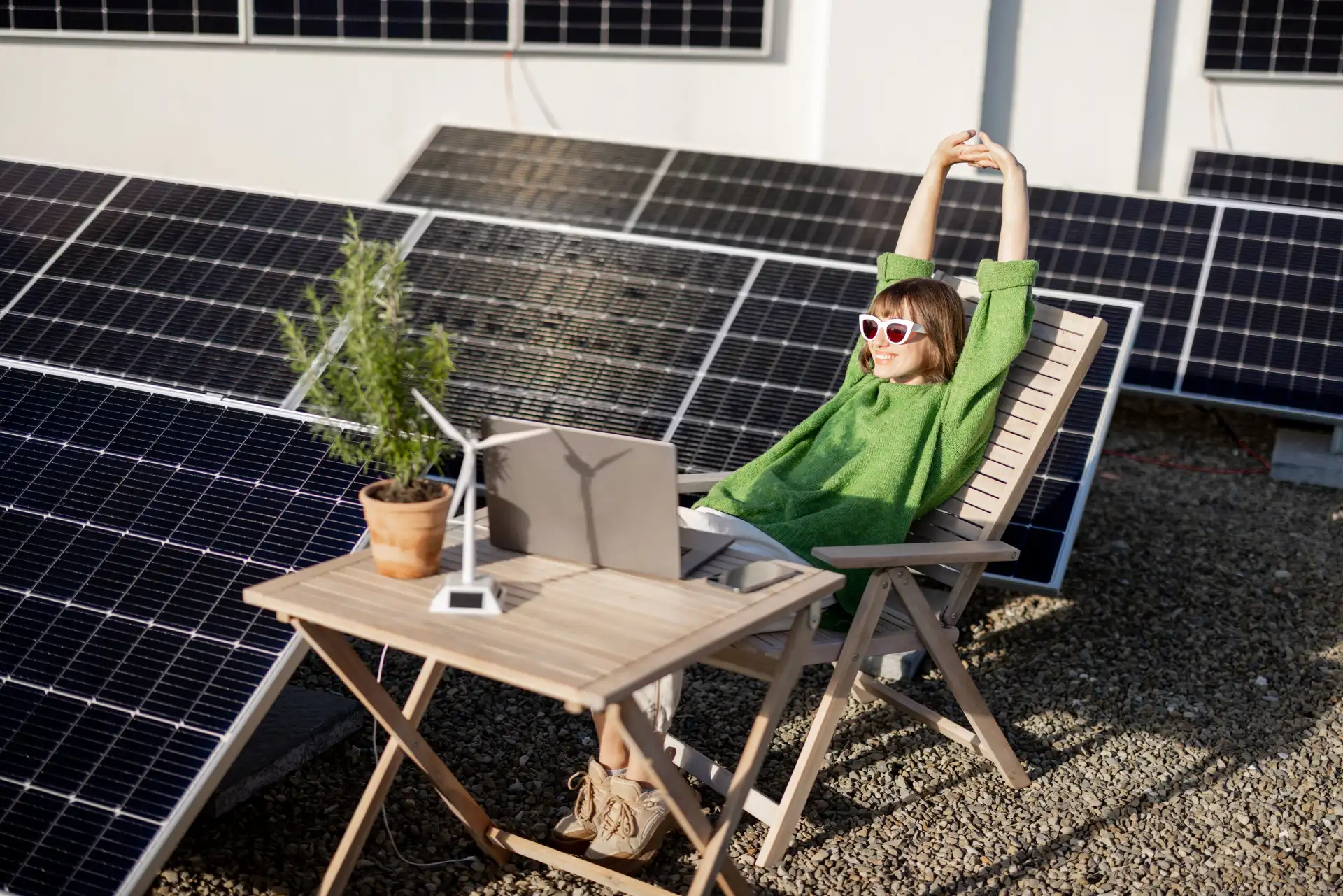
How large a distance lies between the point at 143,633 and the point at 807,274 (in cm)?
289

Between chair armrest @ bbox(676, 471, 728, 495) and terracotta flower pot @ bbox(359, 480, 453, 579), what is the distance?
45.0 inches

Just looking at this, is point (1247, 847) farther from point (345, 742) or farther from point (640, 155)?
point (640, 155)

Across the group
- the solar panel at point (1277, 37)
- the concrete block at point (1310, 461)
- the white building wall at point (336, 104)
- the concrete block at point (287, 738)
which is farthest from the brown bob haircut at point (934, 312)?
the solar panel at point (1277, 37)

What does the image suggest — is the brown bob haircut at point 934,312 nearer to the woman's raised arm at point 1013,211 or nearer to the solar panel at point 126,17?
the woman's raised arm at point 1013,211

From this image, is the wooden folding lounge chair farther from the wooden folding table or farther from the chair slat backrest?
the wooden folding table

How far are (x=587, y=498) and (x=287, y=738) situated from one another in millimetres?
1408

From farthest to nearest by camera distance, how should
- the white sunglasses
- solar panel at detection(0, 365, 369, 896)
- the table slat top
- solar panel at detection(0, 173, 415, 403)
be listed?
solar panel at detection(0, 173, 415, 403) → the white sunglasses → solar panel at detection(0, 365, 369, 896) → the table slat top

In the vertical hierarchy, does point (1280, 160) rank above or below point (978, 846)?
above

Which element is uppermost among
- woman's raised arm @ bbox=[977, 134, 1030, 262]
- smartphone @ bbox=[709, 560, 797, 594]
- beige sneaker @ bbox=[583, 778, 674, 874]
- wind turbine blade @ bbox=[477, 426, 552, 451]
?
woman's raised arm @ bbox=[977, 134, 1030, 262]

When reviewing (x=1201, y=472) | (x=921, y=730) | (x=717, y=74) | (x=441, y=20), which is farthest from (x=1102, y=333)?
(x=441, y=20)

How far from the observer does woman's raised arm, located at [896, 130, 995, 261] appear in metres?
4.21

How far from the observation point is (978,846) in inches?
143

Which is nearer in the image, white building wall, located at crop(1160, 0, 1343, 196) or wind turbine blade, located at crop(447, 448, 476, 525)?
wind turbine blade, located at crop(447, 448, 476, 525)

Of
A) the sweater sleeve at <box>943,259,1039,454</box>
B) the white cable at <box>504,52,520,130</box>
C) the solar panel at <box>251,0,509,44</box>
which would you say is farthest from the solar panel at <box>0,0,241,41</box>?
the sweater sleeve at <box>943,259,1039,454</box>
